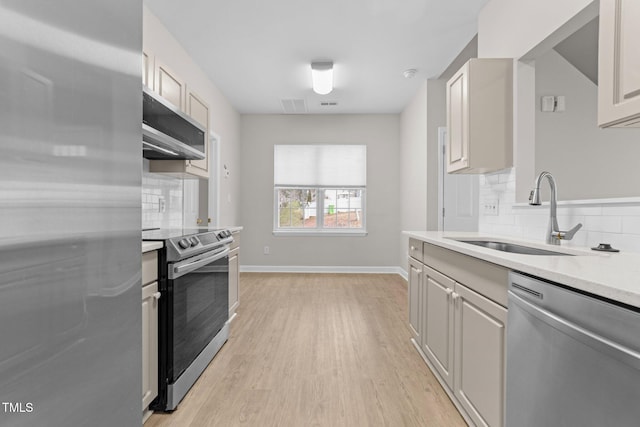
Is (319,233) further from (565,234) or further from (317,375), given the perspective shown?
(565,234)

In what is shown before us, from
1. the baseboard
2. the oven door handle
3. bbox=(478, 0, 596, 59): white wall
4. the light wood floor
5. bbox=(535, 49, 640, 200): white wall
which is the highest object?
bbox=(478, 0, 596, 59): white wall

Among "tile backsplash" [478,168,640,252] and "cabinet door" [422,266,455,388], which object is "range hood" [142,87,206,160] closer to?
"cabinet door" [422,266,455,388]

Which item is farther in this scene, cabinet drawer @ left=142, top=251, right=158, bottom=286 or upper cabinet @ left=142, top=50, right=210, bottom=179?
upper cabinet @ left=142, top=50, right=210, bottom=179

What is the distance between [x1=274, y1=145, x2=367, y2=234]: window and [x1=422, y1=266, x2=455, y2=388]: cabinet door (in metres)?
3.53

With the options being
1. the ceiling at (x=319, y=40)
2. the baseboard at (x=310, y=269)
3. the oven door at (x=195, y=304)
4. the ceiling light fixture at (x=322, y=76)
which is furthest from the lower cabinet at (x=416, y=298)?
the baseboard at (x=310, y=269)

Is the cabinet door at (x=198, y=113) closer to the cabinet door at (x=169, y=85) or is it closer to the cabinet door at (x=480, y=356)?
the cabinet door at (x=169, y=85)

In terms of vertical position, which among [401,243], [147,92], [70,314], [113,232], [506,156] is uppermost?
[147,92]

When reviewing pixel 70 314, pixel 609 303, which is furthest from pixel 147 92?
pixel 609 303

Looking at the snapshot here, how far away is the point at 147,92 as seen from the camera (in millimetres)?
1733

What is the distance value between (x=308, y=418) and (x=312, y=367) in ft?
1.88

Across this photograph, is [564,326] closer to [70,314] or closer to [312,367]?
[70,314]

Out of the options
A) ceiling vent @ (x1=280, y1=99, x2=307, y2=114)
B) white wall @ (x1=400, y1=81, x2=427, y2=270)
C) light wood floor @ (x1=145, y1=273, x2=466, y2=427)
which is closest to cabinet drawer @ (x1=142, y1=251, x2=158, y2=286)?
light wood floor @ (x1=145, y1=273, x2=466, y2=427)

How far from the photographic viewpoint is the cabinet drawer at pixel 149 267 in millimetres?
1631

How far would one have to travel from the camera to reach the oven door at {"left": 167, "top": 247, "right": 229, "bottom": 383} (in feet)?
6.00
